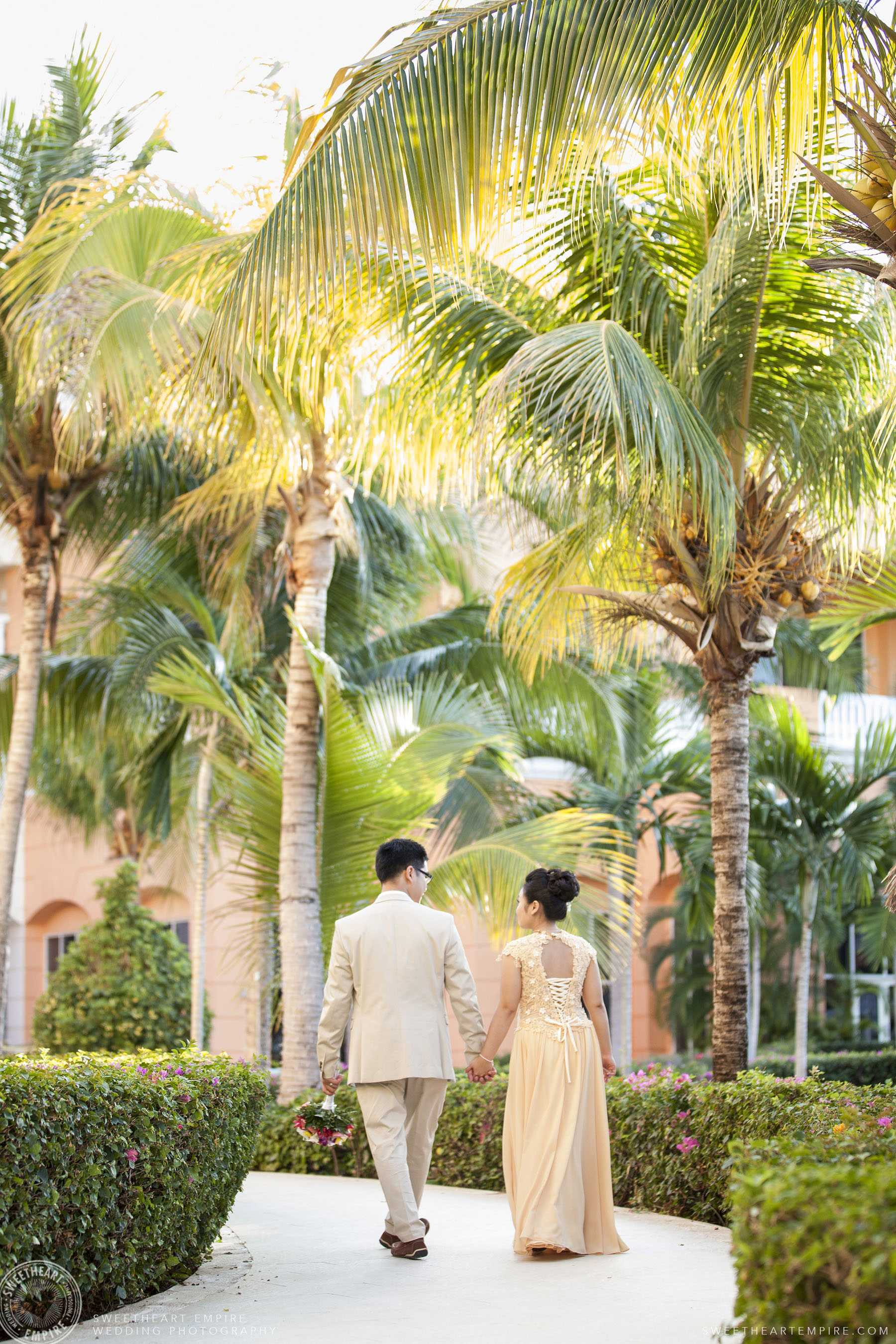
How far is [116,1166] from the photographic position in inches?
191

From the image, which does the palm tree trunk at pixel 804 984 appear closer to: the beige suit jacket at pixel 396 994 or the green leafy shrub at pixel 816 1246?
the beige suit jacket at pixel 396 994

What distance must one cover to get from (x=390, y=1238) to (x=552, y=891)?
1702mm

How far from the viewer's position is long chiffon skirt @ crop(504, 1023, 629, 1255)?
564 centimetres

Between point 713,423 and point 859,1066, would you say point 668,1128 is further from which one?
point 859,1066

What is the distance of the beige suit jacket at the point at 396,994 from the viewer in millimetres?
5875

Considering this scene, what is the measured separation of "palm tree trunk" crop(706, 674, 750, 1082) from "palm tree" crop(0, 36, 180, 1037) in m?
6.51

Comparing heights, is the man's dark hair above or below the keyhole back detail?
above

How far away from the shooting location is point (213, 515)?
1361 cm

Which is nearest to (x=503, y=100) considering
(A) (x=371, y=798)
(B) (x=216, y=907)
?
(A) (x=371, y=798)

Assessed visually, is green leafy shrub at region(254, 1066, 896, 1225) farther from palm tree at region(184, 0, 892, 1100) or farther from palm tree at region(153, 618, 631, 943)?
palm tree at region(184, 0, 892, 1100)

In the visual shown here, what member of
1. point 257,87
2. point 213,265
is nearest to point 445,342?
point 213,265

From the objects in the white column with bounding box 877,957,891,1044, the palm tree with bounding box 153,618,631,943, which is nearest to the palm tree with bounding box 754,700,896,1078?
the palm tree with bounding box 153,618,631,943

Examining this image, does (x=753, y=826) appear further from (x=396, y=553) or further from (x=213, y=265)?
(x=213, y=265)

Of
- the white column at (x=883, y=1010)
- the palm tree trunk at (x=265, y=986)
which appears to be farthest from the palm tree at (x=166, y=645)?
the white column at (x=883, y=1010)
